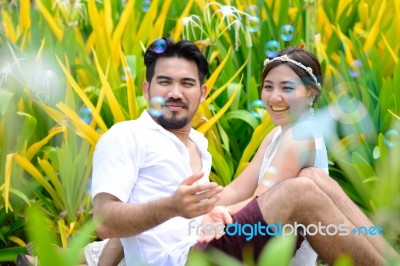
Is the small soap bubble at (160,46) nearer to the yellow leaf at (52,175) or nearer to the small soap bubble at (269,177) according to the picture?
the small soap bubble at (269,177)

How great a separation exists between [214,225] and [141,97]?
→ 1139 mm

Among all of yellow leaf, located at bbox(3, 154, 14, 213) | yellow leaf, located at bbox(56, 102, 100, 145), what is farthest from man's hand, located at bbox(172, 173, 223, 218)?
yellow leaf, located at bbox(56, 102, 100, 145)

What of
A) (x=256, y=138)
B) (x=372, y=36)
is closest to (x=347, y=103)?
(x=256, y=138)

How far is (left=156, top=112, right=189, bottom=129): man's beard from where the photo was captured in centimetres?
239

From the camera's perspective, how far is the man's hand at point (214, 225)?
219cm

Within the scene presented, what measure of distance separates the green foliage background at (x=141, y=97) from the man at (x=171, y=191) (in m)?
0.58

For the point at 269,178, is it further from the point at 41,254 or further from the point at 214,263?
the point at 41,254

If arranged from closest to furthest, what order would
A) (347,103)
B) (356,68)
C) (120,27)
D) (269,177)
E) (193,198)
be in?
(193,198), (269,177), (347,103), (356,68), (120,27)

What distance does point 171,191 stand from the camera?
236 cm

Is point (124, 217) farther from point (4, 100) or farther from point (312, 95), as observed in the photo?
point (4, 100)

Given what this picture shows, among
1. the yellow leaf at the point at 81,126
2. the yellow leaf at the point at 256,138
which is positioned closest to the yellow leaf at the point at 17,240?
the yellow leaf at the point at 81,126

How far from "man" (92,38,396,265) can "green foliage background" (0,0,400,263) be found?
583 mm

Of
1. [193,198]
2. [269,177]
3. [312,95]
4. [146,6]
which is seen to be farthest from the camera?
[146,6]

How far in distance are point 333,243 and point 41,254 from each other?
5.07 ft
